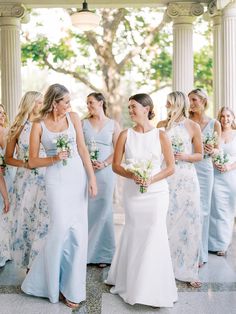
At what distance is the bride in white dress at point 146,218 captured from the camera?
570cm

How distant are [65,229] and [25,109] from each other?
1.70 metres

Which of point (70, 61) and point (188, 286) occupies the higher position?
point (70, 61)

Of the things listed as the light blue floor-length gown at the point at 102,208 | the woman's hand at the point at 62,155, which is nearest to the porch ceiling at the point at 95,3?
the light blue floor-length gown at the point at 102,208

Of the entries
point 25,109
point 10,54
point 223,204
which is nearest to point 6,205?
point 25,109

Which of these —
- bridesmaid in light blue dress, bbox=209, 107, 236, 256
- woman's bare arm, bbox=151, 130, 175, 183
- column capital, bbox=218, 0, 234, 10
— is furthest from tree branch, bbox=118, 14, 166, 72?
woman's bare arm, bbox=151, 130, 175, 183

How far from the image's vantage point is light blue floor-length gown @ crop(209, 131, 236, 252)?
26.7 feet

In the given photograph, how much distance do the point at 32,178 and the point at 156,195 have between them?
171cm

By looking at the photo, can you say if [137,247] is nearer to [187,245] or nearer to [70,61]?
[187,245]

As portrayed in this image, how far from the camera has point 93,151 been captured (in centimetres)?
728

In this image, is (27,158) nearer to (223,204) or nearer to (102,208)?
(102,208)

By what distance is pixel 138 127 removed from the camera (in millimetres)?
5988

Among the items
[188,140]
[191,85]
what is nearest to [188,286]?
[188,140]

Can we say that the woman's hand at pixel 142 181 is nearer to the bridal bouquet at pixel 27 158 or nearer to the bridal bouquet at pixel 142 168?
the bridal bouquet at pixel 142 168

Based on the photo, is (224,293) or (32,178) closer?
(224,293)
